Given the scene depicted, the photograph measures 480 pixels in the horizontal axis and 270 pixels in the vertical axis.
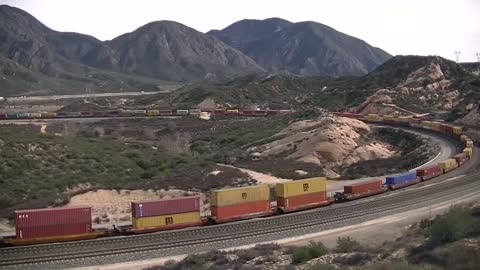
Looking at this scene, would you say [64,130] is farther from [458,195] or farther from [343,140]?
[458,195]

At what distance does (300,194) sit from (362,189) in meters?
7.79

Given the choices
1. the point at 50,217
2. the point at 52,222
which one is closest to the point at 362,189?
the point at 52,222

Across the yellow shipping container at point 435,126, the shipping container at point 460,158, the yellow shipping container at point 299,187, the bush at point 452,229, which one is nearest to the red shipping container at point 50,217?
the yellow shipping container at point 299,187

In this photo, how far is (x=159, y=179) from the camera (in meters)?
50.8

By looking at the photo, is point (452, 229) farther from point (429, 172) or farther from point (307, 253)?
point (429, 172)

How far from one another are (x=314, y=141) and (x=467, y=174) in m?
22.6

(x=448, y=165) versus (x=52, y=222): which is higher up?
(x=448, y=165)

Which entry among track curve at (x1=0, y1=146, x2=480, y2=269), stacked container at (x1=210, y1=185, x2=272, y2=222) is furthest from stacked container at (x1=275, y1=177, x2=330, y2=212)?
stacked container at (x1=210, y1=185, x2=272, y2=222)

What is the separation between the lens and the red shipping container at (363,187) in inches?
1801

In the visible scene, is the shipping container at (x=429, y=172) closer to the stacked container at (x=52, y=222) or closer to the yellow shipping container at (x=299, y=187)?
the yellow shipping container at (x=299, y=187)

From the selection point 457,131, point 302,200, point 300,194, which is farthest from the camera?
point 457,131

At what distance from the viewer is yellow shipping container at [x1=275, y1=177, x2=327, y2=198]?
1606 inches

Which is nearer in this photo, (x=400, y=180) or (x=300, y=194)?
(x=300, y=194)

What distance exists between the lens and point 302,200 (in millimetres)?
42156
